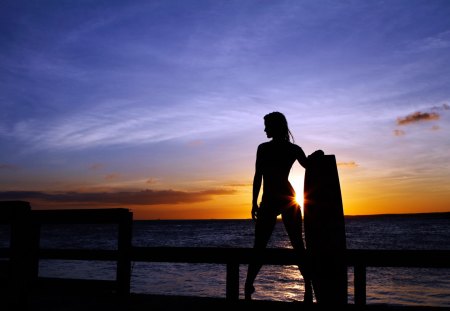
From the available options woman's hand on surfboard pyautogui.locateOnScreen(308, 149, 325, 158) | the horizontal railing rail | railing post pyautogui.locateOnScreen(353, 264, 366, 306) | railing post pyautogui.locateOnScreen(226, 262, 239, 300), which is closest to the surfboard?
woman's hand on surfboard pyautogui.locateOnScreen(308, 149, 325, 158)

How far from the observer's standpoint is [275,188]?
4609 millimetres

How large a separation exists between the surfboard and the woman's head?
699mm

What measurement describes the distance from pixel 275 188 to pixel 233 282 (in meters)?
1.24

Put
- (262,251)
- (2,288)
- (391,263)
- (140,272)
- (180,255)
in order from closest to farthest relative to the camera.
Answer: (2,288)
(391,263)
(262,251)
(180,255)
(140,272)

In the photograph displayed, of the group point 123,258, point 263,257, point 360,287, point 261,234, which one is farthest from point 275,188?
point 123,258

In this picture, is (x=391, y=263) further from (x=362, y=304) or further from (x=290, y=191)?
(x=290, y=191)

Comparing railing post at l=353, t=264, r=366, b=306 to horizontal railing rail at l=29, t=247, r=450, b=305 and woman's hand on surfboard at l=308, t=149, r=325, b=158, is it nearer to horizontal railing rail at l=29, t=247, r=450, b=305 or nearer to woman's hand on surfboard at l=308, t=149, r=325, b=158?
horizontal railing rail at l=29, t=247, r=450, b=305

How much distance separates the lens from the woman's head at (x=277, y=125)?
4.71 m

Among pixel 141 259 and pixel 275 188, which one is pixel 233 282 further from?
pixel 141 259

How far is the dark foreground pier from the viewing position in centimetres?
402

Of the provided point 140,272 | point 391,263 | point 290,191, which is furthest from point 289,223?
point 140,272

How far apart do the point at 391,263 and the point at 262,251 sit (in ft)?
4.53

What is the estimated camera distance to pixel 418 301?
11.9 m

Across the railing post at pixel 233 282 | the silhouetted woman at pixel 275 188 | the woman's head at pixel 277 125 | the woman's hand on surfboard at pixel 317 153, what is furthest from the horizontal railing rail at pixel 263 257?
the woman's head at pixel 277 125
